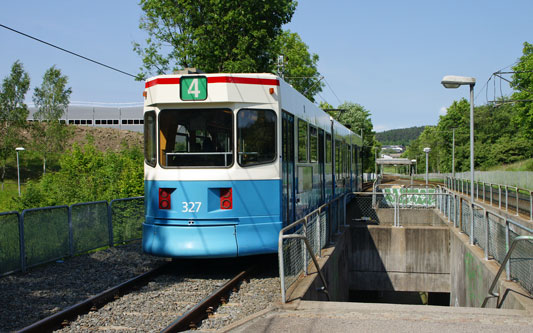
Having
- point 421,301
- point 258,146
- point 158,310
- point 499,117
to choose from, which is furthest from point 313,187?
point 499,117

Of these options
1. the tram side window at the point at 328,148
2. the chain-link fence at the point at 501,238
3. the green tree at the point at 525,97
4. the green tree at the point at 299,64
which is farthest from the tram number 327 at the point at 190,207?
the green tree at the point at 525,97

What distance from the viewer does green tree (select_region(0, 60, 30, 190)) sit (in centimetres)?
5915

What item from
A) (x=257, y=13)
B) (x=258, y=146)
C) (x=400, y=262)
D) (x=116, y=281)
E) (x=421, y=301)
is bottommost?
(x=421, y=301)

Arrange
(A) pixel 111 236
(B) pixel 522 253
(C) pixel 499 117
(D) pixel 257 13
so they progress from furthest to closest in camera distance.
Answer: (C) pixel 499 117
(D) pixel 257 13
(A) pixel 111 236
(B) pixel 522 253

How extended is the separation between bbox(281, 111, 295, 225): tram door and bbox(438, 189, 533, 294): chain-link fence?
360 cm

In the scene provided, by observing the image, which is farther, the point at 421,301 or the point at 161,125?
the point at 421,301

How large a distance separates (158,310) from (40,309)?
1559 mm

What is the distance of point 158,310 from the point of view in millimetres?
7238

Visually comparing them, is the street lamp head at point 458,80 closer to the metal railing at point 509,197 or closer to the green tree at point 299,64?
the metal railing at point 509,197

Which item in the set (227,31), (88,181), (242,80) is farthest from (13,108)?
(242,80)

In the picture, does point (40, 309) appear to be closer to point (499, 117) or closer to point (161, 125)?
point (161, 125)

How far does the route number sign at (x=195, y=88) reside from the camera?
9.38m

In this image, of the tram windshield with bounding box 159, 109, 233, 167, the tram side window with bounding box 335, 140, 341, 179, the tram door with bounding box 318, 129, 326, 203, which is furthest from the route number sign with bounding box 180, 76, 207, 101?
the tram side window with bounding box 335, 140, 341, 179

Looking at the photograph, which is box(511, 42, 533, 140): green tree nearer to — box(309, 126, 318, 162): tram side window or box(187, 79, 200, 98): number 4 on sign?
box(309, 126, 318, 162): tram side window
